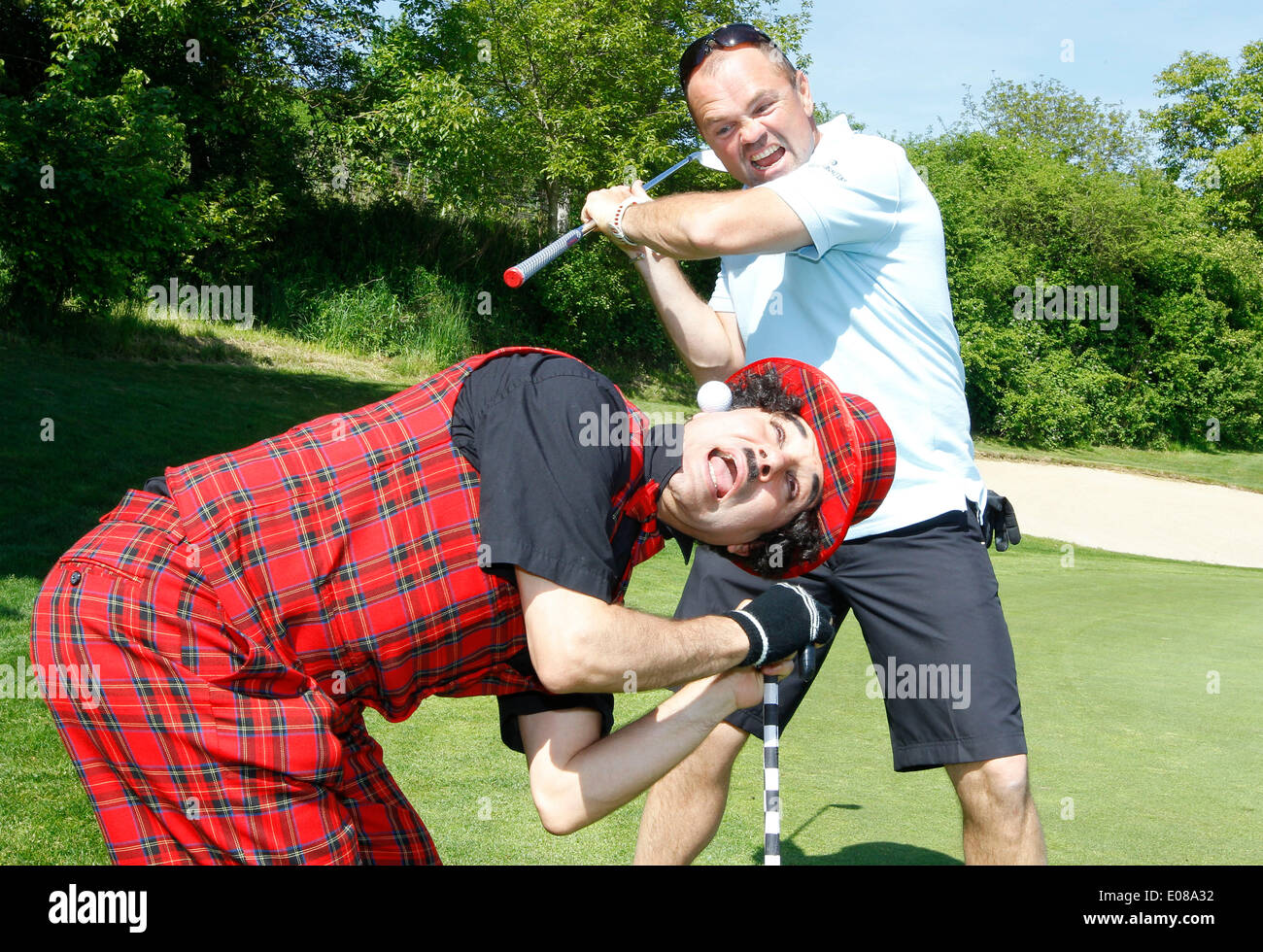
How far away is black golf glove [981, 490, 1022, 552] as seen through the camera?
126 inches

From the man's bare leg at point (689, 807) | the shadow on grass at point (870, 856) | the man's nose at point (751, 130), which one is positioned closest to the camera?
the man's nose at point (751, 130)

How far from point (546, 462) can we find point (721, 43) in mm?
1829

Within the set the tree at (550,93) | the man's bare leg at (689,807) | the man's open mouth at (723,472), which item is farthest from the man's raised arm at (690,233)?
the tree at (550,93)

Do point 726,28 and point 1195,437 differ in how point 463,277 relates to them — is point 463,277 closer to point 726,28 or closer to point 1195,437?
point 1195,437

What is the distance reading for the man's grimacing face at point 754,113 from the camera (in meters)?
3.13

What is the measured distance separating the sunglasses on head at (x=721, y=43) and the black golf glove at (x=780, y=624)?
5.32 feet

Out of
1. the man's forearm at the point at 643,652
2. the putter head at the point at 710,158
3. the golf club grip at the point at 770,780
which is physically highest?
the putter head at the point at 710,158

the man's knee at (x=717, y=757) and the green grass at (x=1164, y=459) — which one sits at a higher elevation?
the green grass at (x=1164, y=459)

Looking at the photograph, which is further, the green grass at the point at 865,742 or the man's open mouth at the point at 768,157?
the green grass at the point at 865,742

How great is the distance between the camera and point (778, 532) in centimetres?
223

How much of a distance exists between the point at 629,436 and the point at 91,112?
11342mm

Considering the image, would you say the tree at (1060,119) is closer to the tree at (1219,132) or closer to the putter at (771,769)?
the tree at (1219,132)

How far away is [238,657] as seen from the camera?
1843mm
